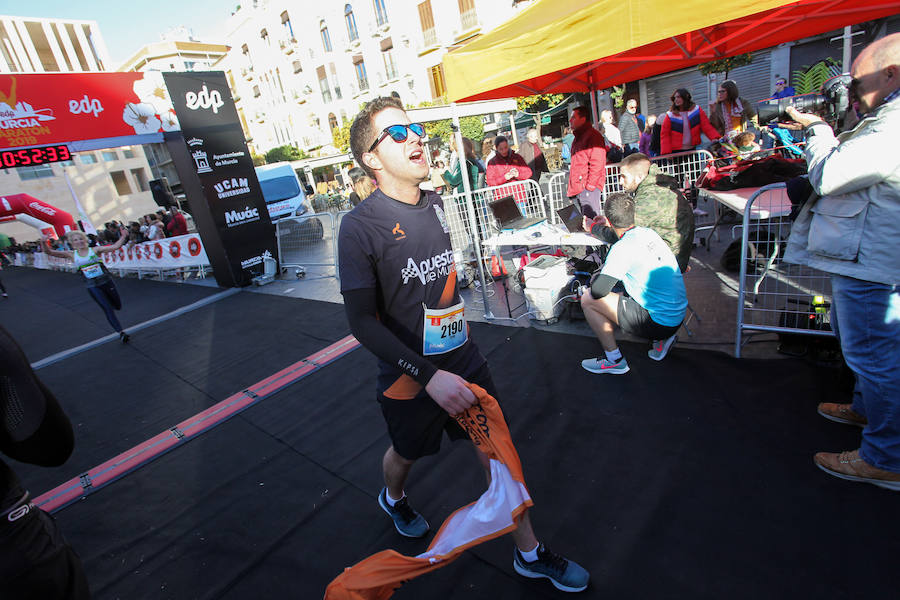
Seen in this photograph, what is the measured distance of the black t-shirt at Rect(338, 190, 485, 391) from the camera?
157cm

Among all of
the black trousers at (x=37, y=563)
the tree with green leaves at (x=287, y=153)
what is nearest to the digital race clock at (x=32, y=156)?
the black trousers at (x=37, y=563)

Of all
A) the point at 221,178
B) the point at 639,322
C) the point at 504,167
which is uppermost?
the point at 221,178

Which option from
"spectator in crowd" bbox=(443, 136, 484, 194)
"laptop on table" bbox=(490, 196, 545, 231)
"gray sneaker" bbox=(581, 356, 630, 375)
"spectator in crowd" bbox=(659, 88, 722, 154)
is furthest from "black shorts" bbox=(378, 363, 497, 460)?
"spectator in crowd" bbox=(659, 88, 722, 154)

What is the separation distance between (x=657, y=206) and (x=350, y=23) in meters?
36.1

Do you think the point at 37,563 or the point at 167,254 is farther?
the point at 167,254

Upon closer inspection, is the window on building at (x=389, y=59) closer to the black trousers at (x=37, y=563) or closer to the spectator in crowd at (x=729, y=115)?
the spectator in crowd at (x=729, y=115)

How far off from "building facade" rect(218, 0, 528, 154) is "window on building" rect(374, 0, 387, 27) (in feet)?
0.19

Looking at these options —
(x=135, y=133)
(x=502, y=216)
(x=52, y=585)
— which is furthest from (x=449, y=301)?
(x=135, y=133)

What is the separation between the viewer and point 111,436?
3.91 m

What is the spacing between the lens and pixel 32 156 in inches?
269

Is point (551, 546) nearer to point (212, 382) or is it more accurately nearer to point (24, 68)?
point (212, 382)

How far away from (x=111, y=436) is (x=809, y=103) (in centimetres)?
796

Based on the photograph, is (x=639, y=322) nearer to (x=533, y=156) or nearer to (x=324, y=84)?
(x=533, y=156)

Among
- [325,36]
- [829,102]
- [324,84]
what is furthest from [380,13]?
[829,102]
